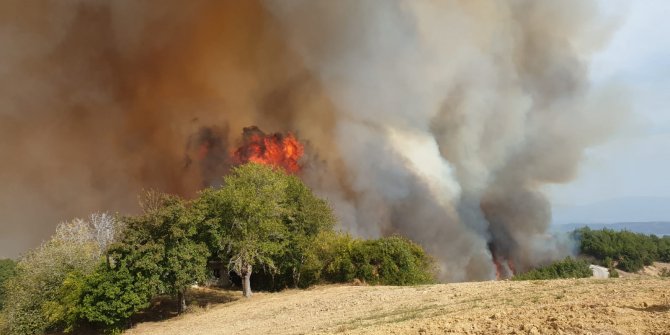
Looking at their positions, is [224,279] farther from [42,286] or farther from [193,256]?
[42,286]

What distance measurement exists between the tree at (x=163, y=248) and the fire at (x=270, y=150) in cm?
3097

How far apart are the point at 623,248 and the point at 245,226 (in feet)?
269

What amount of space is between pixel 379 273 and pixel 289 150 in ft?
106

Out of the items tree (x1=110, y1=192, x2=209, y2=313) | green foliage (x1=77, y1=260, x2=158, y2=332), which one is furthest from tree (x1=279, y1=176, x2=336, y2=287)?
green foliage (x1=77, y1=260, x2=158, y2=332)

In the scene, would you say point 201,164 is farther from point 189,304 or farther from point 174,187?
point 189,304

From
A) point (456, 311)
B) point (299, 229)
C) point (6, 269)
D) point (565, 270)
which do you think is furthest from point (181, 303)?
point (6, 269)

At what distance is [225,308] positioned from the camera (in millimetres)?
29797

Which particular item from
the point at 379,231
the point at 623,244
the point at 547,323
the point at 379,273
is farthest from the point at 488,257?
the point at 547,323

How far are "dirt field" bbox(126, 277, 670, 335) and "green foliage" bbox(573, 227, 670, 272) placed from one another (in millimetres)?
73914

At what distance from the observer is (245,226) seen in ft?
108

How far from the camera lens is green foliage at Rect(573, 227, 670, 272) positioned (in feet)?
279

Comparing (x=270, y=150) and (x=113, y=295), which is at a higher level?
(x=270, y=150)

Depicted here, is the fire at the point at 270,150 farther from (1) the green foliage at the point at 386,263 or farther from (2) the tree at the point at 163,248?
(2) the tree at the point at 163,248

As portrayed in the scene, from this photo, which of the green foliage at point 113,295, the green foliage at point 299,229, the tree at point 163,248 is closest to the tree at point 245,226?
the green foliage at point 299,229
